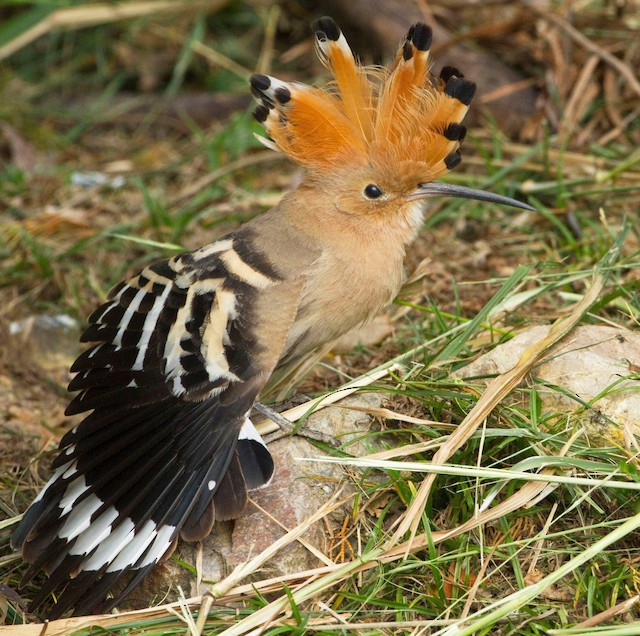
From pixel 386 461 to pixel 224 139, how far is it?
8.89ft

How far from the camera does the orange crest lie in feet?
9.34

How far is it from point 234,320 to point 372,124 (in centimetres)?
79

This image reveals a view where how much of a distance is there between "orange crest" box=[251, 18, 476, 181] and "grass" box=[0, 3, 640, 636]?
0.47 metres

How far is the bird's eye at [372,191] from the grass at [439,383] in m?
0.37

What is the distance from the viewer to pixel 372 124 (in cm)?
291

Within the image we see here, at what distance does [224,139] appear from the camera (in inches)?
186

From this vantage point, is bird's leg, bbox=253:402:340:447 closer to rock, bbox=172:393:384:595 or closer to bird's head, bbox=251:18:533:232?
rock, bbox=172:393:384:595

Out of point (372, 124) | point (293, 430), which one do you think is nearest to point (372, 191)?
point (372, 124)

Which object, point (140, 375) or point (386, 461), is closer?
point (386, 461)

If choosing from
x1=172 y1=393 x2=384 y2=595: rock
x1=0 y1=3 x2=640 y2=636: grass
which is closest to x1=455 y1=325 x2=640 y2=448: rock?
x1=0 y1=3 x2=640 y2=636: grass

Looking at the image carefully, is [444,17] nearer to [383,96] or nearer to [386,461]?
[383,96]

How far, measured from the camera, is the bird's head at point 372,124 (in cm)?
285

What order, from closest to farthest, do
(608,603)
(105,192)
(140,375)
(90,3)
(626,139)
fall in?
(608,603) → (140,375) → (626,139) → (105,192) → (90,3)

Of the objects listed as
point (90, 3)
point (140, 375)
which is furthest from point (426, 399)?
point (90, 3)
